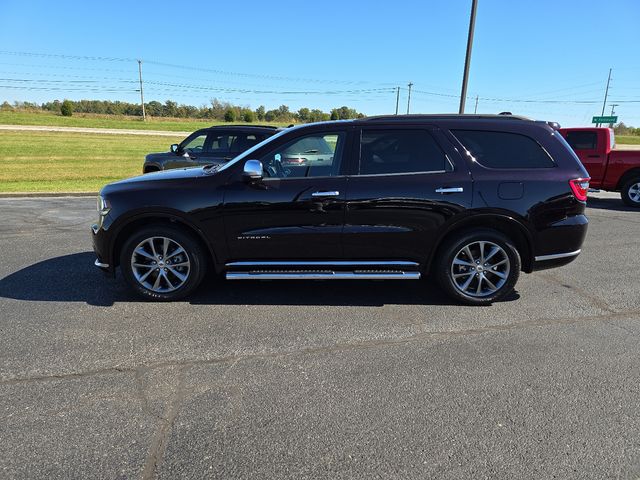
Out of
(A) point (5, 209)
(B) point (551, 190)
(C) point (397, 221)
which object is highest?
(B) point (551, 190)

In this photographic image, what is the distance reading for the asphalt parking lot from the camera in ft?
7.76

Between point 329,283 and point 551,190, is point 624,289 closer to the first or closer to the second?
point 551,190

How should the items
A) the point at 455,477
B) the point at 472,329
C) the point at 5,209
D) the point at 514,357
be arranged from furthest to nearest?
the point at 5,209, the point at 472,329, the point at 514,357, the point at 455,477

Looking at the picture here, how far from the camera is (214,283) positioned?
5.10 metres

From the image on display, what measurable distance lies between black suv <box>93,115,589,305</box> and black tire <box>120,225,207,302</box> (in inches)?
0.5

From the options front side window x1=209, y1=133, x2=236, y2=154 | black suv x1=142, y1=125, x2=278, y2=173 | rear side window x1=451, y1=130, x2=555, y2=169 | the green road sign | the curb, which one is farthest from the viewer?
the green road sign

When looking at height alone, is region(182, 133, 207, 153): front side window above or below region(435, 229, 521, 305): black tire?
above


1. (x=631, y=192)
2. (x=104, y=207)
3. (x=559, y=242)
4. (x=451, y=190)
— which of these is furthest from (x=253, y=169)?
(x=631, y=192)

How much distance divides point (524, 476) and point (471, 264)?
249 cm

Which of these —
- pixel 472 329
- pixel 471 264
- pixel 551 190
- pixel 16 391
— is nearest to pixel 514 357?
pixel 472 329

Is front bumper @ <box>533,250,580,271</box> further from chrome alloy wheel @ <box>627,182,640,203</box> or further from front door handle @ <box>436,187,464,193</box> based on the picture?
chrome alloy wheel @ <box>627,182,640,203</box>

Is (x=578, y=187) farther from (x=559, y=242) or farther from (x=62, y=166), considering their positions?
(x=62, y=166)

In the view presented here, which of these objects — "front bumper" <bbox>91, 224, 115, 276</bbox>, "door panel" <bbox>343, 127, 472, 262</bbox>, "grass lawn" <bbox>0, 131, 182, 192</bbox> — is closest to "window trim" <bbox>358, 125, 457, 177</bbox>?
"door panel" <bbox>343, 127, 472, 262</bbox>

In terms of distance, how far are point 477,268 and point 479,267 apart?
0.9 inches
